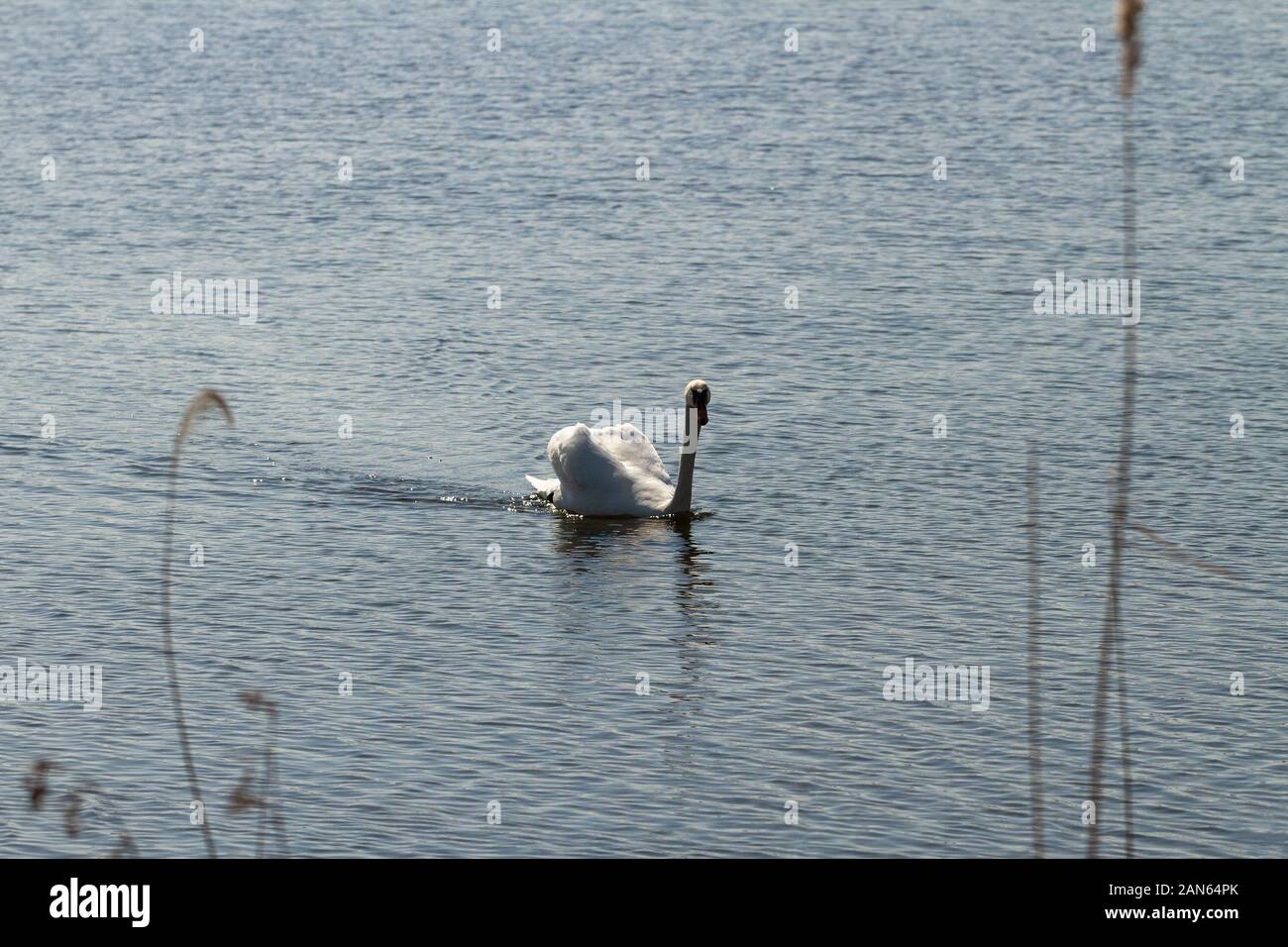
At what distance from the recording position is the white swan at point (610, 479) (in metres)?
19.2

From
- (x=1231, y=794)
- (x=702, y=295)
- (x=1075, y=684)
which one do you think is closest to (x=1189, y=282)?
(x=702, y=295)

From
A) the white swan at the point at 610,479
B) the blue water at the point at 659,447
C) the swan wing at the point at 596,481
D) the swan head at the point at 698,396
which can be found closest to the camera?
the blue water at the point at 659,447

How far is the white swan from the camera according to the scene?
63.0 feet

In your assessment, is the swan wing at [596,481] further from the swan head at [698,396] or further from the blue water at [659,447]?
the swan head at [698,396]

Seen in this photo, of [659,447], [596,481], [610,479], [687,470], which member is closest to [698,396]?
A: [687,470]

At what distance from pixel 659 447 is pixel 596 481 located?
289 cm

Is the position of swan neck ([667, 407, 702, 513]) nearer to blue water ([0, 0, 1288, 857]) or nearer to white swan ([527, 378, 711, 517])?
white swan ([527, 378, 711, 517])

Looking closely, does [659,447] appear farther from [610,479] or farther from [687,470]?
[687,470]

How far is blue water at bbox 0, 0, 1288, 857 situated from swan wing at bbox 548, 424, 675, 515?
24 centimetres

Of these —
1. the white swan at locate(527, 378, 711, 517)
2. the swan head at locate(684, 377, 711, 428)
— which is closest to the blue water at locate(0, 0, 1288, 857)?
the white swan at locate(527, 378, 711, 517)

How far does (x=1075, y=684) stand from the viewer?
569 inches

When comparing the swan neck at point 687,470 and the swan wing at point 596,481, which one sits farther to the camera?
the swan wing at point 596,481

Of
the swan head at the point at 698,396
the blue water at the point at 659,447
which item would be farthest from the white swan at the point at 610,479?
the blue water at the point at 659,447

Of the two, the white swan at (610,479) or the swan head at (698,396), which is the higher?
the swan head at (698,396)
